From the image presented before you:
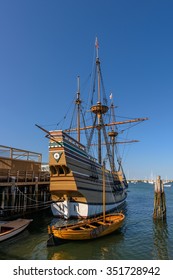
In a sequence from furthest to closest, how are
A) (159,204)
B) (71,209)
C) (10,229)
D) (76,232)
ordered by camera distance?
(159,204) < (71,209) < (10,229) < (76,232)

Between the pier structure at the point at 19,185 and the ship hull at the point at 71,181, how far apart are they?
3707mm

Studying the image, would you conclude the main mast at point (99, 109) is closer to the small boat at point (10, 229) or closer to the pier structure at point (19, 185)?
the pier structure at point (19, 185)

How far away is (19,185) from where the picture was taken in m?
24.0

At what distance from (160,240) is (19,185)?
1555 cm

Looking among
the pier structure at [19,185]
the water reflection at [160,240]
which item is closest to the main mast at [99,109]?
the pier structure at [19,185]

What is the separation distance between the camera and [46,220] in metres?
24.1

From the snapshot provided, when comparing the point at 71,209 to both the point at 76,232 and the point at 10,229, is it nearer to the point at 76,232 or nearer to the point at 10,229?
the point at 76,232

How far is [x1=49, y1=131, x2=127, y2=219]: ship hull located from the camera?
21.4 meters

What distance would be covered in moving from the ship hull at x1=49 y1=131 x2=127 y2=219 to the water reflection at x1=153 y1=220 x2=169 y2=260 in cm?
688

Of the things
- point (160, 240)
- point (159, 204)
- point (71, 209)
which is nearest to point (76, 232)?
point (71, 209)

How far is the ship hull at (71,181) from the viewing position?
21406 mm

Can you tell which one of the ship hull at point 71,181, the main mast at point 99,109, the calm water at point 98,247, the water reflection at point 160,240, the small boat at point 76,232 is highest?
the main mast at point 99,109

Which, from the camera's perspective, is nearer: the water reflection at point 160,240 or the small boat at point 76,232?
the water reflection at point 160,240
